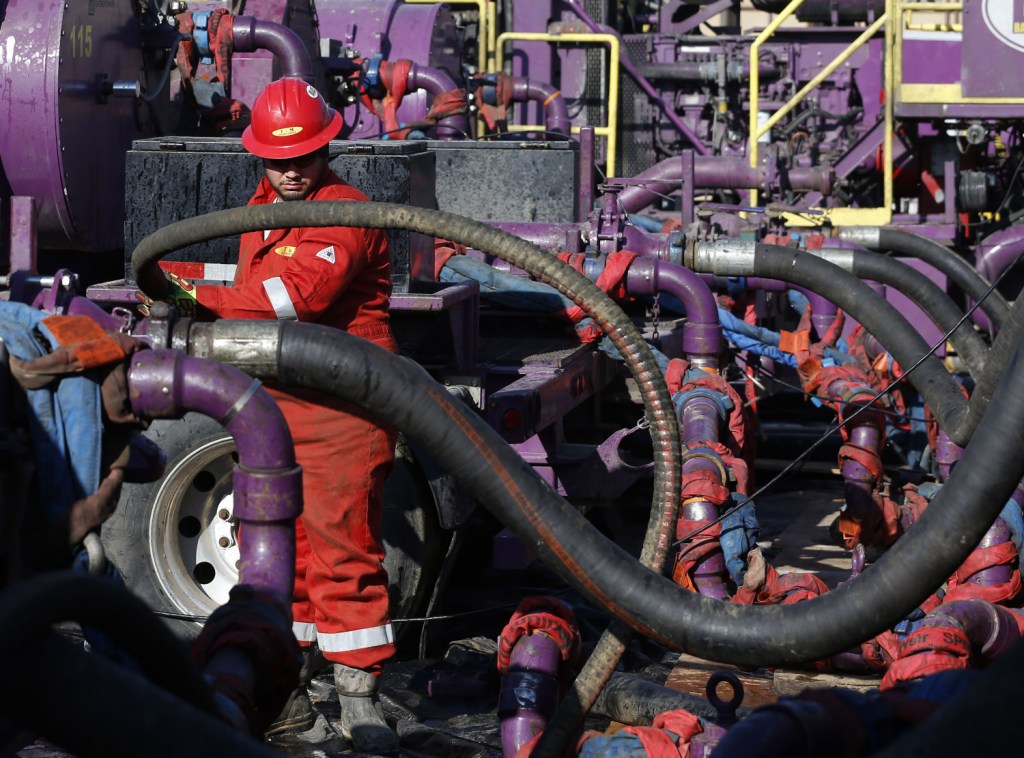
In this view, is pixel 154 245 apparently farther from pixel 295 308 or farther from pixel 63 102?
pixel 63 102

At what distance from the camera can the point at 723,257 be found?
559 centimetres

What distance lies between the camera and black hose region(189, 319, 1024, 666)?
259 cm

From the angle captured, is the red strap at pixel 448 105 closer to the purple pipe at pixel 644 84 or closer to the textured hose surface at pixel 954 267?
the textured hose surface at pixel 954 267

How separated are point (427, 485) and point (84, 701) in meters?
3.05

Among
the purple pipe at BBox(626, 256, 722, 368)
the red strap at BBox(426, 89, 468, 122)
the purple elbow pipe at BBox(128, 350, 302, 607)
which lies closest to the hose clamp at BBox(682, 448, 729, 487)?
the purple pipe at BBox(626, 256, 722, 368)

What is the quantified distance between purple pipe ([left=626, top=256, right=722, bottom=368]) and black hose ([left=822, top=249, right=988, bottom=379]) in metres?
0.60

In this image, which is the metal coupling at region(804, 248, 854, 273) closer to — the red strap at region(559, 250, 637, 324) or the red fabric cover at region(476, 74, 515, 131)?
the red strap at region(559, 250, 637, 324)

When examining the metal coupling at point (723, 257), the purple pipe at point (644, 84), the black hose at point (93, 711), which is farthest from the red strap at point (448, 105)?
the black hose at point (93, 711)

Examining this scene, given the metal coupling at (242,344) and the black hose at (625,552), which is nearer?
the black hose at (625,552)

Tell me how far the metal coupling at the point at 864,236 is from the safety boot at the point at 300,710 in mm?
3998

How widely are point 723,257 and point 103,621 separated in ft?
12.7

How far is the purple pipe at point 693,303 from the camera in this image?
5.98 m

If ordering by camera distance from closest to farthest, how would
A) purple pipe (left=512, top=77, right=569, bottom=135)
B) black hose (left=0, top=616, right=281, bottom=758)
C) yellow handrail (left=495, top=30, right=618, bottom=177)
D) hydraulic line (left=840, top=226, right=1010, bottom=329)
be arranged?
1. black hose (left=0, top=616, right=281, bottom=758)
2. hydraulic line (left=840, top=226, right=1010, bottom=329)
3. purple pipe (left=512, top=77, right=569, bottom=135)
4. yellow handrail (left=495, top=30, right=618, bottom=177)

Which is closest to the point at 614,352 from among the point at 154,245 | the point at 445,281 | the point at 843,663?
the point at 445,281
